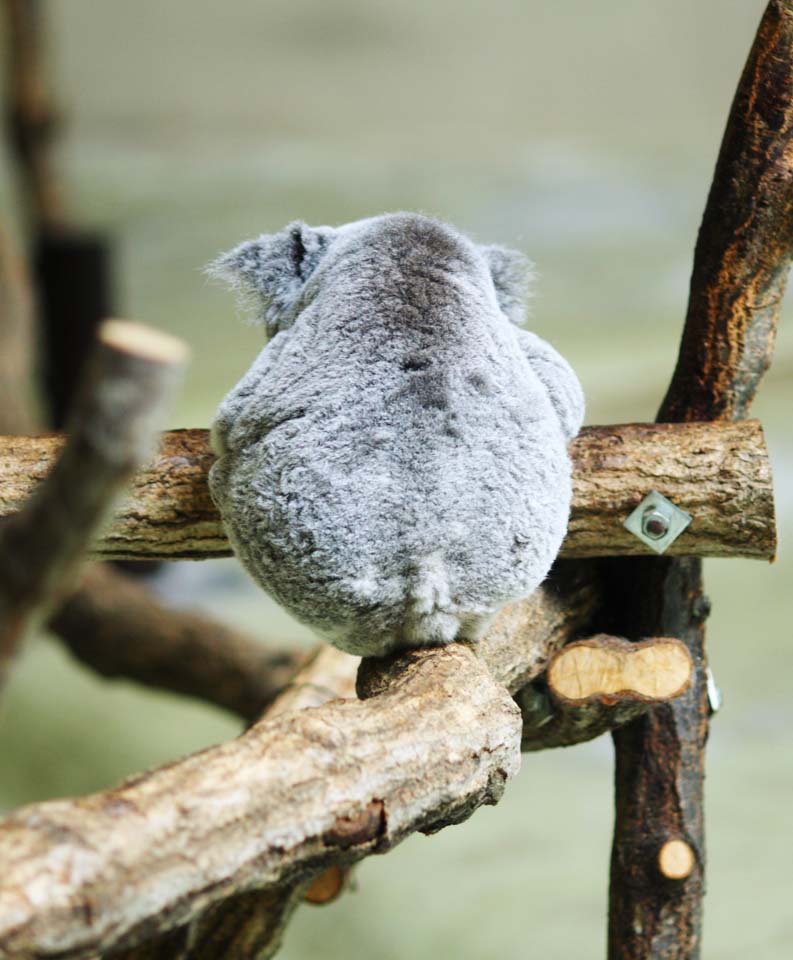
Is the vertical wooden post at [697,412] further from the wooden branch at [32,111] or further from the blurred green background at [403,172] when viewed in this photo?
the wooden branch at [32,111]

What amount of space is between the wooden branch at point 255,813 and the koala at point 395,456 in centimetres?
14

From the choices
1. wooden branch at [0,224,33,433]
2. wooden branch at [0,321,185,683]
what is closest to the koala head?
wooden branch at [0,321,185,683]

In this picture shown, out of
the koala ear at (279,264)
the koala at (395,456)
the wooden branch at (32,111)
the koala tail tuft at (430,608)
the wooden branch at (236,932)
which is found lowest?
the wooden branch at (236,932)

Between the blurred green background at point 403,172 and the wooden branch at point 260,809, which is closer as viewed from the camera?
the wooden branch at point 260,809

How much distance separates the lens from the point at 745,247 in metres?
1.65

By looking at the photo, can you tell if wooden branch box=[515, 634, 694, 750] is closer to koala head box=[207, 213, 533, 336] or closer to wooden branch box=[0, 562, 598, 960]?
wooden branch box=[0, 562, 598, 960]

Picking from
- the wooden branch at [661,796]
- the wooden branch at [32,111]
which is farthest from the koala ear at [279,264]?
the wooden branch at [32,111]

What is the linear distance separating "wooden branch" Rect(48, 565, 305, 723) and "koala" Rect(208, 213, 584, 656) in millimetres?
1834

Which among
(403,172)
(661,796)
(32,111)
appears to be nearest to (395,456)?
(661,796)

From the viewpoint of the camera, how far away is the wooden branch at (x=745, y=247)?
161cm

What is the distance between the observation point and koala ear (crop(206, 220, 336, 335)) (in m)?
1.50

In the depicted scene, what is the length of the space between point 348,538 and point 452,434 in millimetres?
181

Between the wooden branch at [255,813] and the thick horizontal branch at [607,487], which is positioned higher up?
the thick horizontal branch at [607,487]

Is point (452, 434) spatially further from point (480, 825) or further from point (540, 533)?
point (480, 825)
